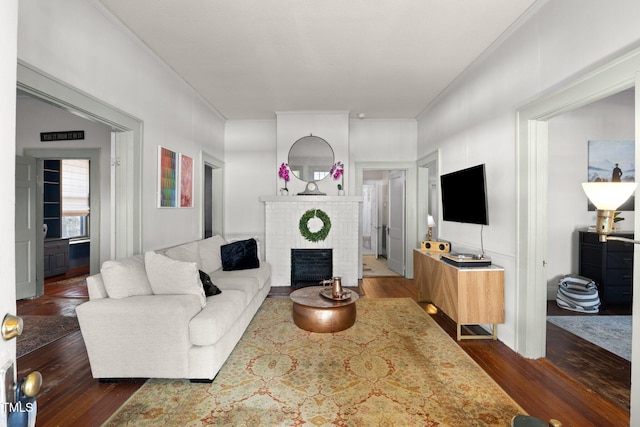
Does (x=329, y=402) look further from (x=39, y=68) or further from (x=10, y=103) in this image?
(x=39, y=68)

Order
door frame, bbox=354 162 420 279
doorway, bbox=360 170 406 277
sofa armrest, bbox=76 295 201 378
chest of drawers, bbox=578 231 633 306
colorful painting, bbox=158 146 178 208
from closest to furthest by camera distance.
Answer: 1. sofa armrest, bbox=76 295 201 378
2. colorful painting, bbox=158 146 178 208
3. chest of drawers, bbox=578 231 633 306
4. door frame, bbox=354 162 420 279
5. doorway, bbox=360 170 406 277

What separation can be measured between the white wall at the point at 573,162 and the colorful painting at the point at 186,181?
475 cm

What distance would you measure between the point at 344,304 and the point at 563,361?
1868mm

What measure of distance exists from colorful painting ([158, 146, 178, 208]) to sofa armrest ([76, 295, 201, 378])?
1427 mm

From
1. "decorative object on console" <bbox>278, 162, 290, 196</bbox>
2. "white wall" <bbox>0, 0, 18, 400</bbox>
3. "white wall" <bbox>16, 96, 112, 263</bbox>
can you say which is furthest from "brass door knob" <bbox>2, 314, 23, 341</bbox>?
"white wall" <bbox>16, 96, 112, 263</bbox>

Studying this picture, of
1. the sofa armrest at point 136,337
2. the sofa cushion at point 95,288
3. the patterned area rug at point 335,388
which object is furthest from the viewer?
the sofa cushion at point 95,288

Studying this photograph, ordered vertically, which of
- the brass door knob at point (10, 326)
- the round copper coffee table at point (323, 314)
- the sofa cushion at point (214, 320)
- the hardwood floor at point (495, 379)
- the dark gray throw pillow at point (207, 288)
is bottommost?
the hardwood floor at point (495, 379)

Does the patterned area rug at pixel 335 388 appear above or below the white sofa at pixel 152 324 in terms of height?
below

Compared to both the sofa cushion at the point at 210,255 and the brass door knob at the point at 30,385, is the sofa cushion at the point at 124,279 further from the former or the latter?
the brass door knob at the point at 30,385

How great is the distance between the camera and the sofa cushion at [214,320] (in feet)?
7.44

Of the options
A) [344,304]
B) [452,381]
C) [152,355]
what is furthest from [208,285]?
[452,381]

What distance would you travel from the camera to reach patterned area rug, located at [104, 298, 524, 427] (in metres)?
1.91

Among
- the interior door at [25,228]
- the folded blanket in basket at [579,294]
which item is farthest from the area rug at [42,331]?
the folded blanket in basket at [579,294]

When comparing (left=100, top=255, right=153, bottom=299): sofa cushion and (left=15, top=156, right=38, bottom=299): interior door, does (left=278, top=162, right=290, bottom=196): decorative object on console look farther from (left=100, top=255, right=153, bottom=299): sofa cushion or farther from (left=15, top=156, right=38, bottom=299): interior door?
(left=15, top=156, right=38, bottom=299): interior door
